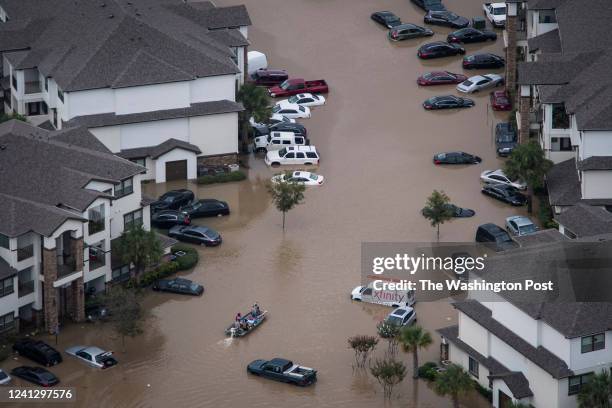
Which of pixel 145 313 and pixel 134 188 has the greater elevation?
pixel 134 188

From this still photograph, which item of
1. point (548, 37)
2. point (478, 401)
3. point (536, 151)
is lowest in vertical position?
point (478, 401)

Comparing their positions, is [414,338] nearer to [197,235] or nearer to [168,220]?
[197,235]

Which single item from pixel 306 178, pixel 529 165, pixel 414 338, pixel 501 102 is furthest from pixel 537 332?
pixel 501 102

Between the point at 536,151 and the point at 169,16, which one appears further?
the point at 169,16

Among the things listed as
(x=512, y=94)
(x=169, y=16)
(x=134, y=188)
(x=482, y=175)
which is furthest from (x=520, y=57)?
(x=134, y=188)

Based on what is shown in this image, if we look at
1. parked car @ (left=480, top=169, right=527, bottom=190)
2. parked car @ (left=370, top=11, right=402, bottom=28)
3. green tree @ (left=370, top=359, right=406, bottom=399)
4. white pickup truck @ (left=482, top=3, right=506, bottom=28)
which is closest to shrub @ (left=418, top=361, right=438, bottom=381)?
green tree @ (left=370, top=359, right=406, bottom=399)

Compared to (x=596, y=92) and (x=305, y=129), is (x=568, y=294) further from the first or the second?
(x=305, y=129)

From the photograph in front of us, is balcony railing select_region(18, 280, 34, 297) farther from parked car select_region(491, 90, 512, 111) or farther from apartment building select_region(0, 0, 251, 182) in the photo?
parked car select_region(491, 90, 512, 111)
